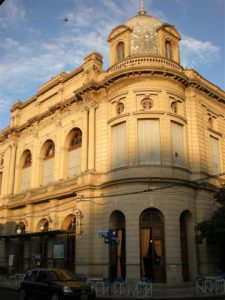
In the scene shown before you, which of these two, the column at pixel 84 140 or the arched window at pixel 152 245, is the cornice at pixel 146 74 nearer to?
the column at pixel 84 140

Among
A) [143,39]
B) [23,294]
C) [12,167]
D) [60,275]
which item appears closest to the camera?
[60,275]

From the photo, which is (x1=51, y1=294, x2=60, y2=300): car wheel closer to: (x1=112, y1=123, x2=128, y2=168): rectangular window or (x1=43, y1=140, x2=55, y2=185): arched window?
(x1=112, y1=123, x2=128, y2=168): rectangular window

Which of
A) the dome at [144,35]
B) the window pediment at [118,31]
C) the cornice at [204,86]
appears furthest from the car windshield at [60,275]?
the window pediment at [118,31]

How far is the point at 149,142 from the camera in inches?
1061

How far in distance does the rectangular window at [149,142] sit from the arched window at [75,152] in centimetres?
713

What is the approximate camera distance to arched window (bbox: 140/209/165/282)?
24406 millimetres

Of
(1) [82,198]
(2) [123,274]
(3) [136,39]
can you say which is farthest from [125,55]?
(2) [123,274]

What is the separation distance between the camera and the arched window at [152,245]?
80.1 ft

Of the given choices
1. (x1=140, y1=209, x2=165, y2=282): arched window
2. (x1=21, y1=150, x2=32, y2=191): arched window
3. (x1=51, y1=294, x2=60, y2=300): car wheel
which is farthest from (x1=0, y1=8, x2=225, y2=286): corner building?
(x1=51, y1=294, x2=60, y2=300): car wheel

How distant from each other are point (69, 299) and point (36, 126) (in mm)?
25032

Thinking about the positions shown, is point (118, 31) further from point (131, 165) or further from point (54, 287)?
point (54, 287)

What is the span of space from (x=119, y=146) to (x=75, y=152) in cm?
613

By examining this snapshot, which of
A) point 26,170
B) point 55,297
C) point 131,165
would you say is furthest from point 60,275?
point 26,170

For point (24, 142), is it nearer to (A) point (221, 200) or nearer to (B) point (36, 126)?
(B) point (36, 126)
